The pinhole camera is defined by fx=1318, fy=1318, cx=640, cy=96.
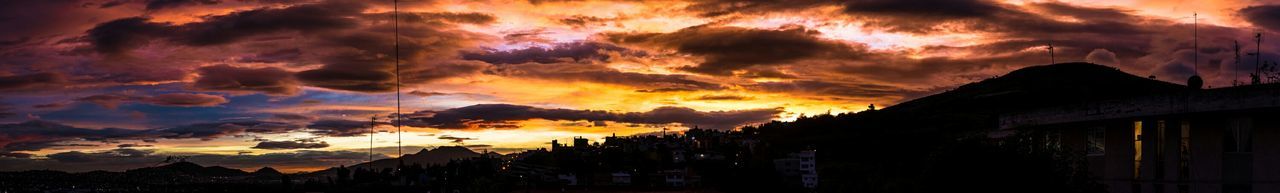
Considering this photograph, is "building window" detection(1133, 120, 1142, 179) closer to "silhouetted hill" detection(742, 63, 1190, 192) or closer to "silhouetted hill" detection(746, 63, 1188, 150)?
"silhouetted hill" detection(742, 63, 1190, 192)

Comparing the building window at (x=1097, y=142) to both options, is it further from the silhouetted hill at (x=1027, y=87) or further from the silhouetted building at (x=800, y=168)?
the silhouetted hill at (x=1027, y=87)

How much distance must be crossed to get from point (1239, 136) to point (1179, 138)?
77.0 inches

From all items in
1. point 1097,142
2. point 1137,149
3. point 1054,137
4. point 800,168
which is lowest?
point 800,168

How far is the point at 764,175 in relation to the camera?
128 m

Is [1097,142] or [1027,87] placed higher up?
[1027,87]

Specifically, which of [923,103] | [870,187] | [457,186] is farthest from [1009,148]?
[457,186]

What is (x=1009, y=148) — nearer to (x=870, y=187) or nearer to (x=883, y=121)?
(x=870, y=187)

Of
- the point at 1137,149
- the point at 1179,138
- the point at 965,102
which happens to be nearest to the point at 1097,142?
the point at 1137,149

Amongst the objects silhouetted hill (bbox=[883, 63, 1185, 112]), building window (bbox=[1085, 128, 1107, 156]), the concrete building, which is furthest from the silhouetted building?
the concrete building

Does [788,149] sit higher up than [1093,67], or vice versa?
[1093,67]

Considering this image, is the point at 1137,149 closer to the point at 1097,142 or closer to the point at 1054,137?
the point at 1097,142

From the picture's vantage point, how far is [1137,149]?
31.5 meters

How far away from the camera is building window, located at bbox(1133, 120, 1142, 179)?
31.3m

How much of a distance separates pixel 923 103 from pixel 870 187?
376ft
